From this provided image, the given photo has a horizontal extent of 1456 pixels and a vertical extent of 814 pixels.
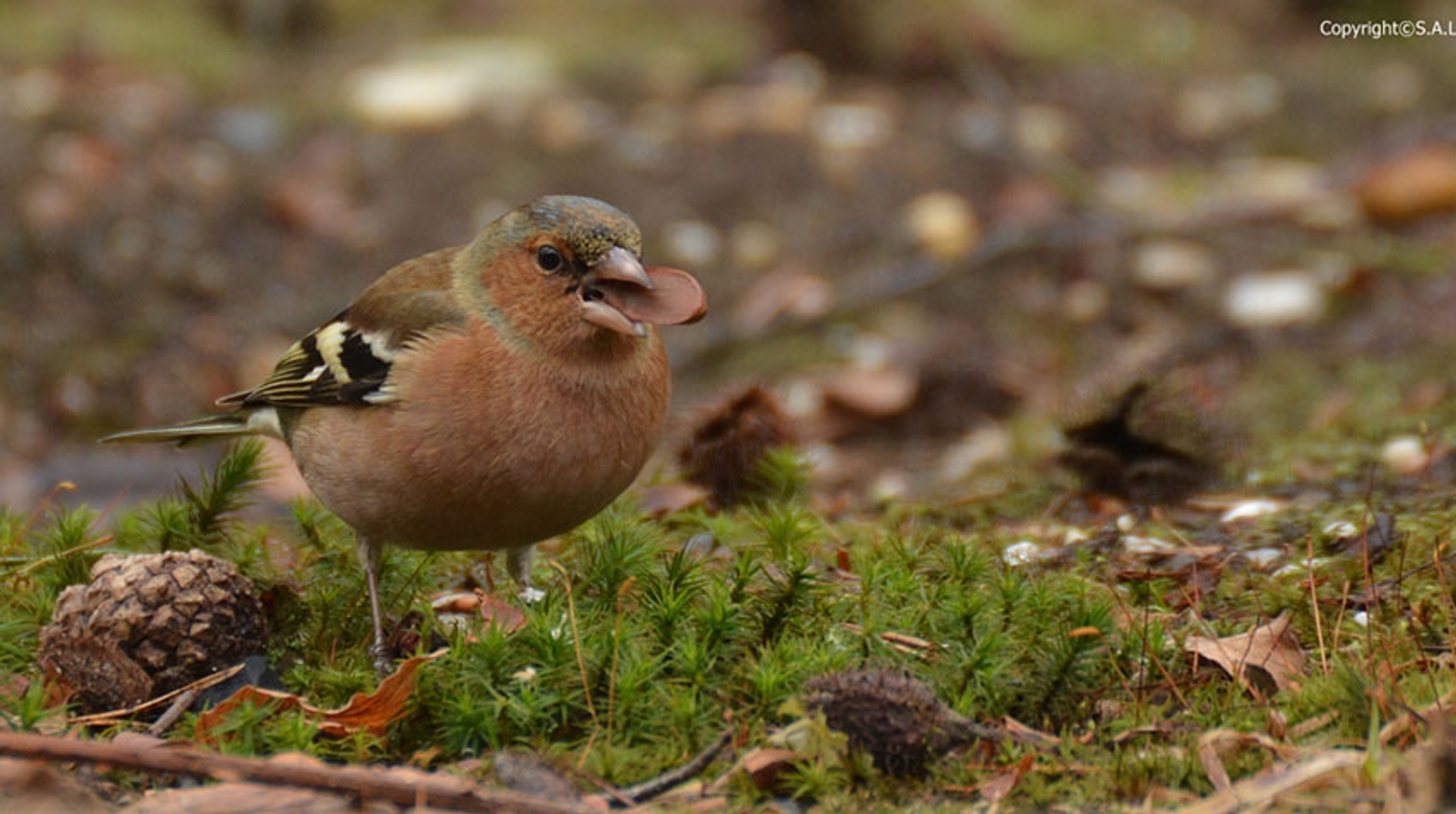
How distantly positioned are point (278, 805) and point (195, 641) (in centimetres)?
80

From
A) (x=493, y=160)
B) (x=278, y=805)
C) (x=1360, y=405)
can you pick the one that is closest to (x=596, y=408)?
(x=278, y=805)

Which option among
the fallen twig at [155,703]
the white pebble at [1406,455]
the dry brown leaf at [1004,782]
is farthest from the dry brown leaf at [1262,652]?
the fallen twig at [155,703]

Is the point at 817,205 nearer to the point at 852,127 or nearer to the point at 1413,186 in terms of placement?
the point at 852,127

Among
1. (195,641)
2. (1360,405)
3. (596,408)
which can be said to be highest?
(596,408)

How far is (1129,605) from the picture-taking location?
11.7 feet

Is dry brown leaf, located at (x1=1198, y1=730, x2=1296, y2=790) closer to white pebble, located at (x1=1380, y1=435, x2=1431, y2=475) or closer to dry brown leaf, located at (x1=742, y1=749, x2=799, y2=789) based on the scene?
dry brown leaf, located at (x1=742, y1=749, x2=799, y2=789)

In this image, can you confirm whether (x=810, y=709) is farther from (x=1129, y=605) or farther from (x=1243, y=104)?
(x=1243, y=104)

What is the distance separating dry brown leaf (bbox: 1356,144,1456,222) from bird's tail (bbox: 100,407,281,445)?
568 centimetres

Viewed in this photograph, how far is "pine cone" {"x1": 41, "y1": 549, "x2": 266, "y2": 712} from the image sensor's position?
3.12 meters

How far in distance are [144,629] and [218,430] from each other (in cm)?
131

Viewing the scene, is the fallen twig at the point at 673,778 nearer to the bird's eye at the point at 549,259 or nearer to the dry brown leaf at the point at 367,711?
the dry brown leaf at the point at 367,711

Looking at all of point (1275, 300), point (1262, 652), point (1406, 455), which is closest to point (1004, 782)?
point (1262, 652)

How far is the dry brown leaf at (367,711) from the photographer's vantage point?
2971mm

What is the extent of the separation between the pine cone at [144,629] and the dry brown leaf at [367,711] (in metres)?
0.21
